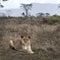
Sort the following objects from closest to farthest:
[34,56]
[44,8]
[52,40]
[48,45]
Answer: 1. [34,56]
2. [48,45]
3. [52,40]
4. [44,8]

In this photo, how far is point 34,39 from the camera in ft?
37.1

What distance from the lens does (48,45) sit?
1035cm

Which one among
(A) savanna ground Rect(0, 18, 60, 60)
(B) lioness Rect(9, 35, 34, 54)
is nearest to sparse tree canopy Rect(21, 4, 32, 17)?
(A) savanna ground Rect(0, 18, 60, 60)

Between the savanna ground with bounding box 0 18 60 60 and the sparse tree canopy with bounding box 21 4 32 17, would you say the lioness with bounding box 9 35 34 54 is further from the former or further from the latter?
the sparse tree canopy with bounding box 21 4 32 17

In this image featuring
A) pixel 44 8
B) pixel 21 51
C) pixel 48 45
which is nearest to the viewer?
pixel 21 51

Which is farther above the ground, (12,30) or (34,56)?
(34,56)

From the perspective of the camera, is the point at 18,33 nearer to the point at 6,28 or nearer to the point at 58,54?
the point at 6,28

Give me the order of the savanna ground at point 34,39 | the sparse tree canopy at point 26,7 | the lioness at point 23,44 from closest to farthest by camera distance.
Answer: the savanna ground at point 34,39 < the lioness at point 23,44 < the sparse tree canopy at point 26,7

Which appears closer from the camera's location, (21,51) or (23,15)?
(21,51)

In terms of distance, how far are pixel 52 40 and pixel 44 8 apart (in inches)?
199

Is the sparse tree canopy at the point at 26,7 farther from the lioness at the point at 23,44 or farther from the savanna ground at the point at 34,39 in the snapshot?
the lioness at the point at 23,44

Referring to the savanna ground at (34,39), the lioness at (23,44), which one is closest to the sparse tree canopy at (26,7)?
the savanna ground at (34,39)

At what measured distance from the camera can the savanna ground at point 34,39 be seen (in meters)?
8.66

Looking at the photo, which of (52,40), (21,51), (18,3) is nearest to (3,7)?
(18,3)
